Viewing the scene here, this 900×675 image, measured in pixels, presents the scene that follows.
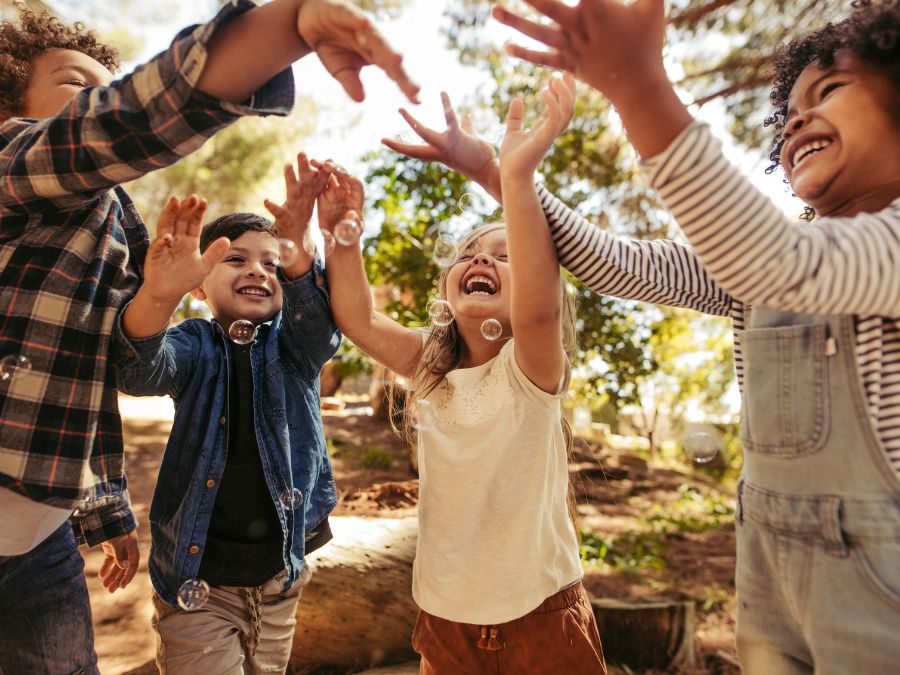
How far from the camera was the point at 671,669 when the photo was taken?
3396mm

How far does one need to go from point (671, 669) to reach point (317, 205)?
3.32 m

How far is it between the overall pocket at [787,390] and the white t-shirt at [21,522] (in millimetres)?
1757

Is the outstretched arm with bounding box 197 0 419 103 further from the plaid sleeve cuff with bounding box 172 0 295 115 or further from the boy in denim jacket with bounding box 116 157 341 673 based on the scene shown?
the boy in denim jacket with bounding box 116 157 341 673

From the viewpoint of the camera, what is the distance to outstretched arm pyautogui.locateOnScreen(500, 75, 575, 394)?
1.29 m

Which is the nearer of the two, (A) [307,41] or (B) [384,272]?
(A) [307,41]

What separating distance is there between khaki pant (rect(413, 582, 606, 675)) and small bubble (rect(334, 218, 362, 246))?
1.18m

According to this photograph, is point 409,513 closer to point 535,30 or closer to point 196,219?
point 196,219

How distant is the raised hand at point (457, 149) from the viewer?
1568 millimetres

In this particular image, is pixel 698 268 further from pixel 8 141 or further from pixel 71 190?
pixel 8 141

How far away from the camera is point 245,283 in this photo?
83.1 inches

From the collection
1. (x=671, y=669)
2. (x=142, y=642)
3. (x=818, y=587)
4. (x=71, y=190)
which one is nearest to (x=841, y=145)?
(x=818, y=587)

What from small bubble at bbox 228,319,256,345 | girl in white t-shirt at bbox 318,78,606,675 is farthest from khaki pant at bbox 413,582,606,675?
small bubble at bbox 228,319,256,345

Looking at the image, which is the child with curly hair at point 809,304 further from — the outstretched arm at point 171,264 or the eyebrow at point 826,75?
the outstretched arm at point 171,264

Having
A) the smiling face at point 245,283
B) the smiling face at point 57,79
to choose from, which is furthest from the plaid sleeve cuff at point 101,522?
the smiling face at point 57,79
